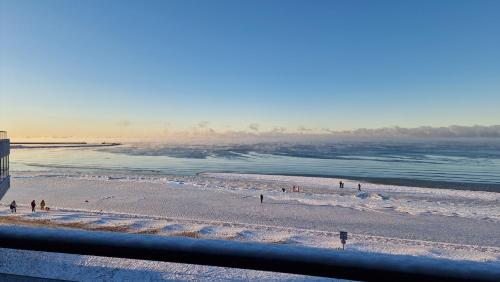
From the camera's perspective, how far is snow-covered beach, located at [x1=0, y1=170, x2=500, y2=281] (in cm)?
2245

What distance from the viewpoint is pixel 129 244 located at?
1567mm

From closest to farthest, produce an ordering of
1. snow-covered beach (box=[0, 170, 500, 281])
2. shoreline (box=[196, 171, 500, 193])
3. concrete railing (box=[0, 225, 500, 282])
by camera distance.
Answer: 1. concrete railing (box=[0, 225, 500, 282])
2. snow-covered beach (box=[0, 170, 500, 281])
3. shoreline (box=[196, 171, 500, 193])

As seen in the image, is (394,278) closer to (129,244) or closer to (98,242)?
(129,244)

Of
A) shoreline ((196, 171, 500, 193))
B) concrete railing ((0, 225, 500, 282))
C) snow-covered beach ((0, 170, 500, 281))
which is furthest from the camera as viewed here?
shoreline ((196, 171, 500, 193))

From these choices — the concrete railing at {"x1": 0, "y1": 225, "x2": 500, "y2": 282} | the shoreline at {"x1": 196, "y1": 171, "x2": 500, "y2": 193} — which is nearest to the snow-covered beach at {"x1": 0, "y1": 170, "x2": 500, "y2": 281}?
the shoreline at {"x1": 196, "y1": 171, "x2": 500, "y2": 193}

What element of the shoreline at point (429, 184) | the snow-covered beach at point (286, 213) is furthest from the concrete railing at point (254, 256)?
the shoreline at point (429, 184)

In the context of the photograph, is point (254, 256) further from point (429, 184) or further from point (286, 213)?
point (429, 184)

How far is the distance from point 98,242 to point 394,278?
1.25m

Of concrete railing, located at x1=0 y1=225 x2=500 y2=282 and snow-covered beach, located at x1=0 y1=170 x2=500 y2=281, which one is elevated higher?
A: concrete railing, located at x1=0 y1=225 x2=500 y2=282

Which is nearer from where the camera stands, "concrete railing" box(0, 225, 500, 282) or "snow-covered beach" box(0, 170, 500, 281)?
"concrete railing" box(0, 225, 500, 282)

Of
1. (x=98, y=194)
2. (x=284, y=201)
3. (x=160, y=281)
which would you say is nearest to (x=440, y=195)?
(x=284, y=201)

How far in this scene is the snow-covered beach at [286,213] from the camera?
73.7ft

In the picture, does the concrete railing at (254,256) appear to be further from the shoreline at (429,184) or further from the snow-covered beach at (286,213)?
the shoreline at (429,184)

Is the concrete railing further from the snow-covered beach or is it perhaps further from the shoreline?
the shoreline
